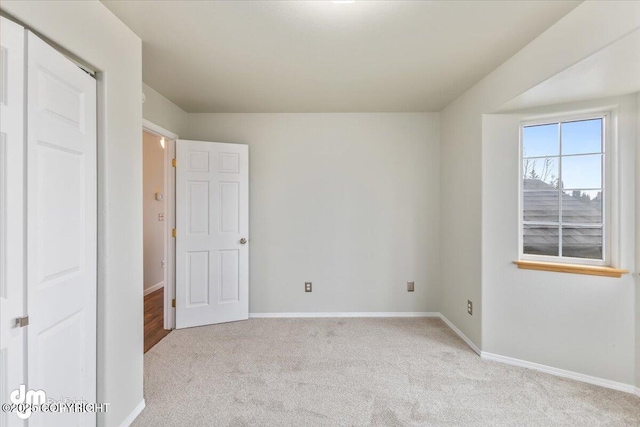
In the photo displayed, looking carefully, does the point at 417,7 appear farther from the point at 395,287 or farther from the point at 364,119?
the point at 395,287

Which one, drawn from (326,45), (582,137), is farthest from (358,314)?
(326,45)

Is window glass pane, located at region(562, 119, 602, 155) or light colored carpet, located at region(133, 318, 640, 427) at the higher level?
window glass pane, located at region(562, 119, 602, 155)

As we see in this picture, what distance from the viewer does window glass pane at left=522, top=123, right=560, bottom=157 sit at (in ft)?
7.98

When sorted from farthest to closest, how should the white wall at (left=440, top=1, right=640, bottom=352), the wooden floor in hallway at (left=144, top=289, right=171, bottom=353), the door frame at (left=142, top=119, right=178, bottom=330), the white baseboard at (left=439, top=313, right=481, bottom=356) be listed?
the door frame at (left=142, top=119, right=178, bottom=330) → the wooden floor in hallway at (left=144, top=289, right=171, bottom=353) → the white baseboard at (left=439, top=313, right=481, bottom=356) → the white wall at (left=440, top=1, right=640, bottom=352)

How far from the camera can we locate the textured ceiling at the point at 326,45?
5.36 feet

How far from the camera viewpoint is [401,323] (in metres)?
3.31

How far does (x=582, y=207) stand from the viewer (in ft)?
7.64

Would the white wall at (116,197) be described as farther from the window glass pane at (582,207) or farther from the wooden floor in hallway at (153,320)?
the window glass pane at (582,207)

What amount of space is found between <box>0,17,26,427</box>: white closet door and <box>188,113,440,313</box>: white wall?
2.39 meters

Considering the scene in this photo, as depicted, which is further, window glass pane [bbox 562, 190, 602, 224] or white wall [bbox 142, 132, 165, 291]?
white wall [bbox 142, 132, 165, 291]

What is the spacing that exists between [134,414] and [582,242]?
11.3 feet

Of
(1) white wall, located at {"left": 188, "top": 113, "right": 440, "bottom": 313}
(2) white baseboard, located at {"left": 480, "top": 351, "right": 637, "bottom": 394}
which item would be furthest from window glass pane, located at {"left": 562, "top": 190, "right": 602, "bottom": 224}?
(1) white wall, located at {"left": 188, "top": 113, "right": 440, "bottom": 313}

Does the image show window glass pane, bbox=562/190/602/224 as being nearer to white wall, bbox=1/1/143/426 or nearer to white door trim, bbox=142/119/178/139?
white wall, bbox=1/1/143/426
